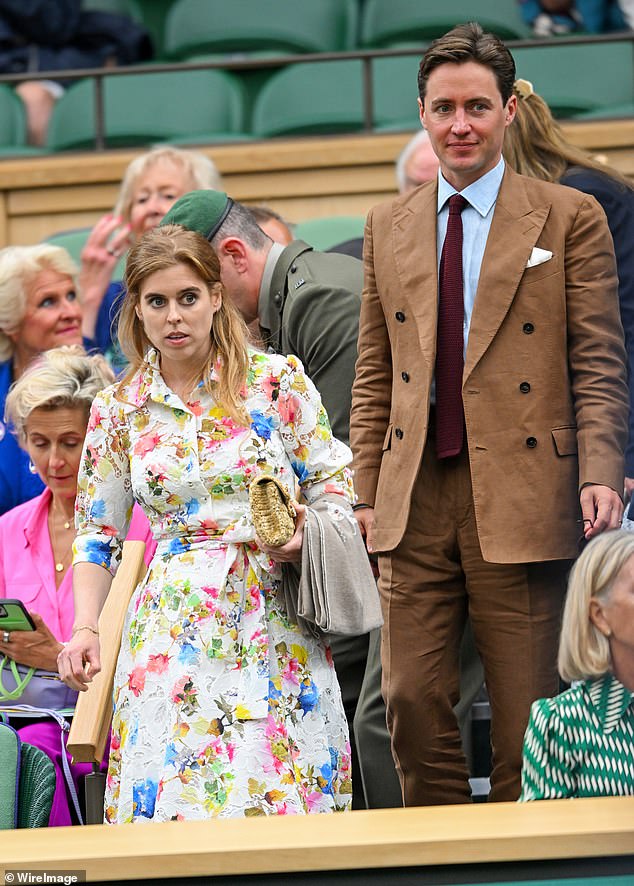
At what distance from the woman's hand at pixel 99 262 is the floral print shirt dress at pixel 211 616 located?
210 cm

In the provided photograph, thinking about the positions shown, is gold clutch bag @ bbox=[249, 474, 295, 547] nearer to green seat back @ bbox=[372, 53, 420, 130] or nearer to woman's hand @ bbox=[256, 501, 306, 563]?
woman's hand @ bbox=[256, 501, 306, 563]

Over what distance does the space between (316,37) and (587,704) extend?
5.50 m

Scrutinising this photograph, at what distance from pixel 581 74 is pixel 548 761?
4549 millimetres

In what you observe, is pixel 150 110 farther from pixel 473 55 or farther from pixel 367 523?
pixel 367 523

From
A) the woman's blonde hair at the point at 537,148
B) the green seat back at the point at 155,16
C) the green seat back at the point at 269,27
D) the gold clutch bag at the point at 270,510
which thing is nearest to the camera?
the gold clutch bag at the point at 270,510

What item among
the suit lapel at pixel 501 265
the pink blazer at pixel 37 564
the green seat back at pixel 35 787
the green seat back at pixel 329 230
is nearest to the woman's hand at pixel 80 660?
the green seat back at pixel 35 787

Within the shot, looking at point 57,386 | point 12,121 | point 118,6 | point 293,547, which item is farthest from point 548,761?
point 118,6

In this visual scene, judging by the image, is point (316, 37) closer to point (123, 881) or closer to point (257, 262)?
point (257, 262)

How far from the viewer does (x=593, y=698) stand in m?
2.80

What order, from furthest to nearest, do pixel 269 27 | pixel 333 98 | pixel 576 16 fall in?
pixel 269 27 < pixel 576 16 < pixel 333 98

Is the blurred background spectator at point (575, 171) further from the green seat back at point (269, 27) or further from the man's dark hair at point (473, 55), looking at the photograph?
the green seat back at point (269, 27)

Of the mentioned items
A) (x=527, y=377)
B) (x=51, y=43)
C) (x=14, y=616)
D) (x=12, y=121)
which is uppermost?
(x=51, y=43)

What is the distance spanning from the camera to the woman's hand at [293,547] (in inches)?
Answer: 120

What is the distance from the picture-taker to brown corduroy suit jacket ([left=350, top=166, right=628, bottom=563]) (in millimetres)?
3316
